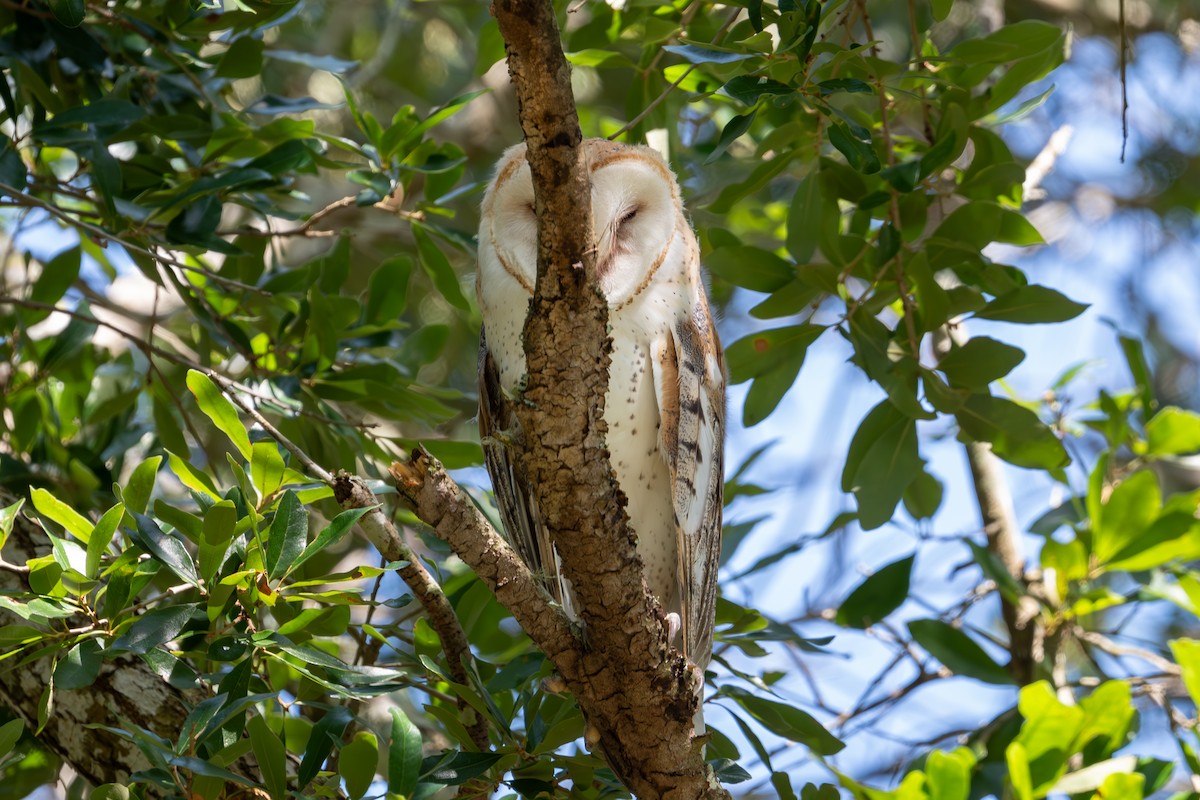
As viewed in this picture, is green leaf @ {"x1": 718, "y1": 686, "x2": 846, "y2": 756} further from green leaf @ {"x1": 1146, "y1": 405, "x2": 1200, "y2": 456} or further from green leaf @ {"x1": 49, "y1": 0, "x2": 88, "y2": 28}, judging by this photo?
green leaf @ {"x1": 49, "y1": 0, "x2": 88, "y2": 28}

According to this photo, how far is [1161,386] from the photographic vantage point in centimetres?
614

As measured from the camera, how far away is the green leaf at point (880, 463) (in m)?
2.43

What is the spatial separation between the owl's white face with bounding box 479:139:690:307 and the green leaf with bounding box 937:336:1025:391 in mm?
666

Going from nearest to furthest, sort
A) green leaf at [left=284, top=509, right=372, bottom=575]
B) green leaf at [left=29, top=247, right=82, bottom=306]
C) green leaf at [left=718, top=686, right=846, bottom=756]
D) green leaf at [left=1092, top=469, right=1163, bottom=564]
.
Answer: green leaf at [left=284, top=509, right=372, bottom=575] → green leaf at [left=718, top=686, right=846, bottom=756] → green leaf at [left=29, top=247, right=82, bottom=306] → green leaf at [left=1092, top=469, right=1163, bottom=564]

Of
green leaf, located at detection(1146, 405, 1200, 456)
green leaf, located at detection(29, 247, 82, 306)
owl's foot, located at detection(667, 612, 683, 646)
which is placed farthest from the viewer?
green leaf, located at detection(1146, 405, 1200, 456)

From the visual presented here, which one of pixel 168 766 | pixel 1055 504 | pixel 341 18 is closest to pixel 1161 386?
pixel 1055 504

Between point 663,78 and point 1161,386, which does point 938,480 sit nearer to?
point 663,78

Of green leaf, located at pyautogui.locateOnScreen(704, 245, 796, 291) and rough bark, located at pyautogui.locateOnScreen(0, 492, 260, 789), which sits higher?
green leaf, located at pyautogui.locateOnScreen(704, 245, 796, 291)

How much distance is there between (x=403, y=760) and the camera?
177 cm

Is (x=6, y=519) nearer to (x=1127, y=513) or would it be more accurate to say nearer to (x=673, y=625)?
(x=673, y=625)

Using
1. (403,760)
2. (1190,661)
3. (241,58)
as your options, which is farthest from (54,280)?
(1190,661)

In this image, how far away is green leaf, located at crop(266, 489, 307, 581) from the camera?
69.2 inches

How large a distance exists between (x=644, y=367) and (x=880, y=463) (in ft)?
1.99

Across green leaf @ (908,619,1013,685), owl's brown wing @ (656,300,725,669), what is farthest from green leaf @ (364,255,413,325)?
green leaf @ (908,619,1013,685)
